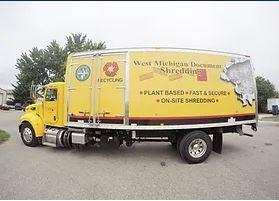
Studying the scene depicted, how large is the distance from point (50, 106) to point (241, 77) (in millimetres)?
6426

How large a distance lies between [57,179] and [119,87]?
285 centimetres

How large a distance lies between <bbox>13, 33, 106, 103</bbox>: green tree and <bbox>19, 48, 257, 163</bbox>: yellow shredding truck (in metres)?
26.2

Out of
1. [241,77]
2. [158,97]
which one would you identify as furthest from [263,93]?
[158,97]

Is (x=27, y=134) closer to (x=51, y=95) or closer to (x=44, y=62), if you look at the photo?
(x=51, y=95)

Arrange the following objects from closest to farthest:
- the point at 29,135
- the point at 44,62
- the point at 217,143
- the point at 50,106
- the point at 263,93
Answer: the point at 217,143 < the point at 50,106 < the point at 29,135 < the point at 44,62 < the point at 263,93

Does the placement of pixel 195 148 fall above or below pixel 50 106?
below

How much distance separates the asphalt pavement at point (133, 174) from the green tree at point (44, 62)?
1037 inches

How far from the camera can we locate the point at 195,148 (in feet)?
24.7

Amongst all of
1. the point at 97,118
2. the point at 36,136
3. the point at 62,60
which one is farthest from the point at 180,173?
the point at 62,60

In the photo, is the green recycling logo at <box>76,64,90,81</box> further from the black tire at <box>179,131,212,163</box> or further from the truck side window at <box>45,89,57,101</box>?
the black tire at <box>179,131,212,163</box>

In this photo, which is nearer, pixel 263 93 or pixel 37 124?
pixel 37 124

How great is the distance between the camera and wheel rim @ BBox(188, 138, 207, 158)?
7.45 m

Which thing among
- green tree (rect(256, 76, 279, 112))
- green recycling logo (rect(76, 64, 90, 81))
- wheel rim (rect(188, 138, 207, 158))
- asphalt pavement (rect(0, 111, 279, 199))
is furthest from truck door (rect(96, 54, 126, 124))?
green tree (rect(256, 76, 279, 112))

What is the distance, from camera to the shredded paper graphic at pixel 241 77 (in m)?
7.98
